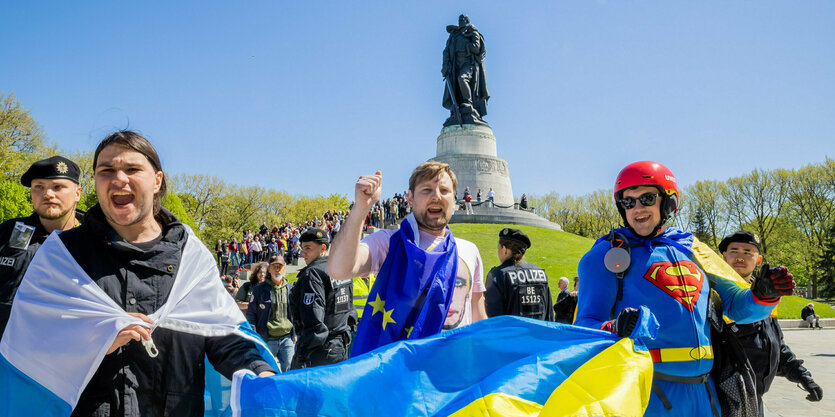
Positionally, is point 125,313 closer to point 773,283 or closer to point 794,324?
point 773,283

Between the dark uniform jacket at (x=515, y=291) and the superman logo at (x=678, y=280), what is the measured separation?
3.12 m

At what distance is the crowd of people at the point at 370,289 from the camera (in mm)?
2254

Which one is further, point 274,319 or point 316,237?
point 274,319

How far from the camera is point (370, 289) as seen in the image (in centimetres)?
317

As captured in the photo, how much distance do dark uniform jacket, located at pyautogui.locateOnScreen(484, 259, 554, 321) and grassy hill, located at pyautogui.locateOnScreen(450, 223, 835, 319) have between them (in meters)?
13.3

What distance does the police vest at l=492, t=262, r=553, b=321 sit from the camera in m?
6.41

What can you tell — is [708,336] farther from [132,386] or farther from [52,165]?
[52,165]

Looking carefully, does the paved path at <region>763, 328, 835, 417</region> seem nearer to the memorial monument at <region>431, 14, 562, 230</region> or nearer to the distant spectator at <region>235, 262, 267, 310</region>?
the distant spectator at <region>235, 262, 267, 310</region>

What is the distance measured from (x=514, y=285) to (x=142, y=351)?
4.64 m

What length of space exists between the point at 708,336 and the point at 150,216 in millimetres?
3073

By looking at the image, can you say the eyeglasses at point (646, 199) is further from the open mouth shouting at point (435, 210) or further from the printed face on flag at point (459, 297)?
the open mouth shouting at point (435, 210)

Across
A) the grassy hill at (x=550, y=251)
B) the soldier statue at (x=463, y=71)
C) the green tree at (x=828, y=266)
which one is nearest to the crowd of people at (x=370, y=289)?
the grassy hill at (x=550, y=251)

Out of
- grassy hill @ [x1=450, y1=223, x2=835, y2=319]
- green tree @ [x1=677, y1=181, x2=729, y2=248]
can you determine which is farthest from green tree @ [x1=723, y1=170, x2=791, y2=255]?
grassy hill @ [x1=450, y1=223, x2=835, y2=319]

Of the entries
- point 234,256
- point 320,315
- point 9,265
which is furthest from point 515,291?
point 234,256
